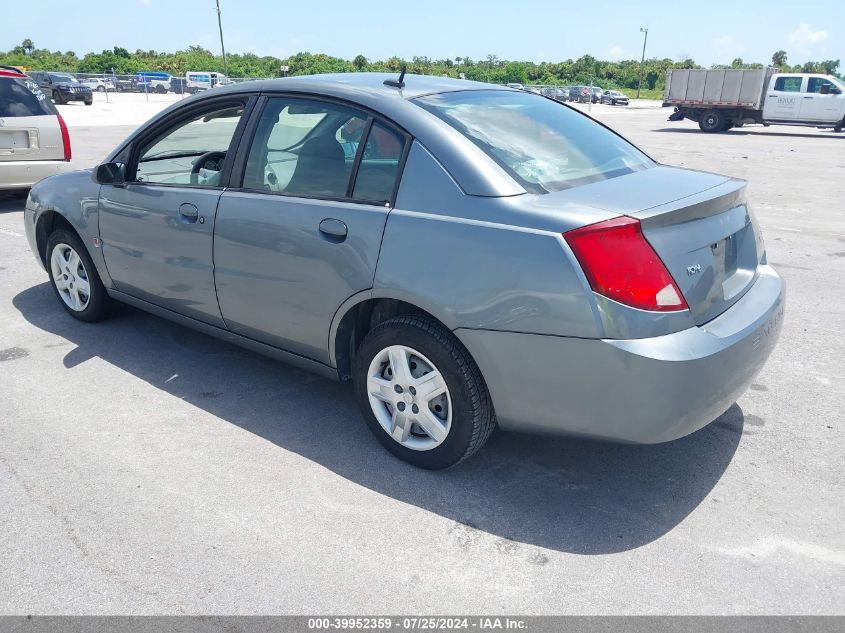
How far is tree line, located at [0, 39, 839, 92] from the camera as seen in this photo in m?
68.3

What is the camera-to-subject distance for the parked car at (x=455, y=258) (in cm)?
262

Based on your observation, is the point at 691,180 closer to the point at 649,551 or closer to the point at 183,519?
the point at 649,551

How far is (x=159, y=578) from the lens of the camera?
8.39 ft

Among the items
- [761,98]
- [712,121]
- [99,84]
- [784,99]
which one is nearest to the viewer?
[784,99]

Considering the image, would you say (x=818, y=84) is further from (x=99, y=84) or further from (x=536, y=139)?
(x=99, y=84)

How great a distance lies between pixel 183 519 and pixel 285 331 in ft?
3.44

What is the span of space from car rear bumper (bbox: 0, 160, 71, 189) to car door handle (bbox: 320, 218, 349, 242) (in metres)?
6.97

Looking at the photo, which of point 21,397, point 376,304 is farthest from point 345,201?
point 21,397

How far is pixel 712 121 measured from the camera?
26625 mm

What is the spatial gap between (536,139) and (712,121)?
86.0ft

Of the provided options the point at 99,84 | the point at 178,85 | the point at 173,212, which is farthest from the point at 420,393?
the point at 99,84

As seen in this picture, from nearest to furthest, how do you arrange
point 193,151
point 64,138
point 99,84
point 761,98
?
1. point 193,151
2. point 64,138
3. point 761,98
4. point 99,84

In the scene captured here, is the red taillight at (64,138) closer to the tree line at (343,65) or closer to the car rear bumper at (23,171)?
the car rear bumper at (23,171)

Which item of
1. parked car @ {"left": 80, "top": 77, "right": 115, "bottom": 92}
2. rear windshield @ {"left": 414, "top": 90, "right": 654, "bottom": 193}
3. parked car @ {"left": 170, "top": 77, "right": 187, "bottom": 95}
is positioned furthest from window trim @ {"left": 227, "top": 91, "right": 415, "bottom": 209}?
parked car @ {"left": 170, "top": 77, "right": 187, "bottom": 95}
